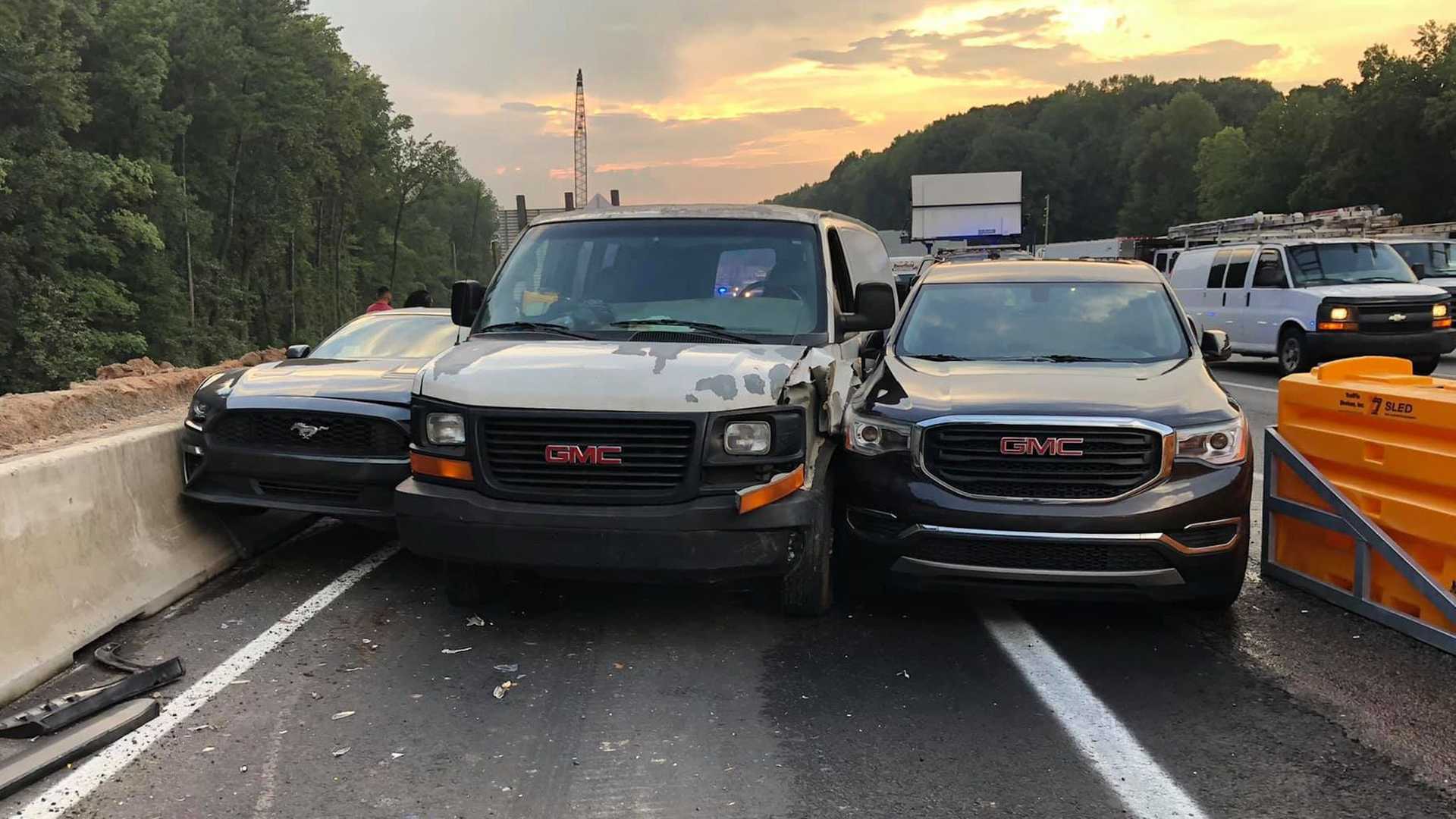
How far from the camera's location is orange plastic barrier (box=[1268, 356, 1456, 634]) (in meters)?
4.87

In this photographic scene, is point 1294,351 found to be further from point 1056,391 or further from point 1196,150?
point 1196,150

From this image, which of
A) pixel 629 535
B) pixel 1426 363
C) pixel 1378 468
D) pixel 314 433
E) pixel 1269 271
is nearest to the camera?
pixel 629 535

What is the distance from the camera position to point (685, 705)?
14.8 feet

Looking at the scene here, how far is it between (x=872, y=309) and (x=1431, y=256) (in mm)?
20004

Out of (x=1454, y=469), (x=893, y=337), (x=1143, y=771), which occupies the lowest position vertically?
(x=1143, y=771)

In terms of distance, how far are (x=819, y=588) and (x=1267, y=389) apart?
1236cm

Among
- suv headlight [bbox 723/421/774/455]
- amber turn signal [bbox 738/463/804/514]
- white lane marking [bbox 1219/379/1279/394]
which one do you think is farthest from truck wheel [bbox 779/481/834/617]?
white lane marking [bbox 1219/379/1279/394]

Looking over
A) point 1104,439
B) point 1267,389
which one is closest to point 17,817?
point 1104,439

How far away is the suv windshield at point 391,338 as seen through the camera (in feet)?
27.6

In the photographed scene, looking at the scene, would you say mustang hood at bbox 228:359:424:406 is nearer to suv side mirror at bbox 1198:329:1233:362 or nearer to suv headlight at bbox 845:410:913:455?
suv headlight at bbox 845:410:913:455

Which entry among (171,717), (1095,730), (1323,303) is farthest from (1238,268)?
(171,717)

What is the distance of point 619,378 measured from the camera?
4.83m

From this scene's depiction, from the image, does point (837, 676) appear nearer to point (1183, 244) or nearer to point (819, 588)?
point (819, 588)

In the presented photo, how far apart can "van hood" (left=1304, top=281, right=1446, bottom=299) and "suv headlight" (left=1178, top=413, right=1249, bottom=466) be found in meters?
12.4
